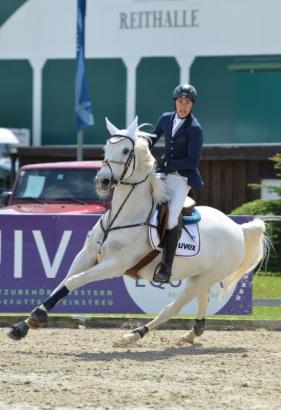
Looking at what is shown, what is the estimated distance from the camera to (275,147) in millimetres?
24484

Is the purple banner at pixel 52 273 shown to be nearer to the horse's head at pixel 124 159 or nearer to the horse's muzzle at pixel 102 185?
the horse's head at pixel 124 159

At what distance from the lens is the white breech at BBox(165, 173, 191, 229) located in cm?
927

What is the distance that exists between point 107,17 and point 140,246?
66.3 ft

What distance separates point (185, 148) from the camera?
952cm

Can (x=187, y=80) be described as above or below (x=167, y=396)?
above

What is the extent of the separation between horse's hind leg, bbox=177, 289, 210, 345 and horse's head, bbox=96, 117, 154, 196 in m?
1.73

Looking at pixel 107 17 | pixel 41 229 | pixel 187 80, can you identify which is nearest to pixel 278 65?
pixel 187 80

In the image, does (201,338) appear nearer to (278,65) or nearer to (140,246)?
(140,246)

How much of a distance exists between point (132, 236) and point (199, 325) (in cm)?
154

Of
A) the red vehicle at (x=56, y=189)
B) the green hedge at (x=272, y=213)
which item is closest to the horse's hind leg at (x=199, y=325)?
the red vehicle at (x=56, y=189)

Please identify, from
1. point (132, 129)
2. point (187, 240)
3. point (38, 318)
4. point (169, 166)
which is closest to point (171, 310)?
point (187, 240)

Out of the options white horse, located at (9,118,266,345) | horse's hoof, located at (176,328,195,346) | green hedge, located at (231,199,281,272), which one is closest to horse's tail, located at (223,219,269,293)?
white horse, located at (9,118,266,345)

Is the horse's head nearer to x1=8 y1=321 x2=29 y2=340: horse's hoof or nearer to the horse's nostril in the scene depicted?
the horse's nostril

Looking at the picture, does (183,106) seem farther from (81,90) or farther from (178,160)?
(81,90)
